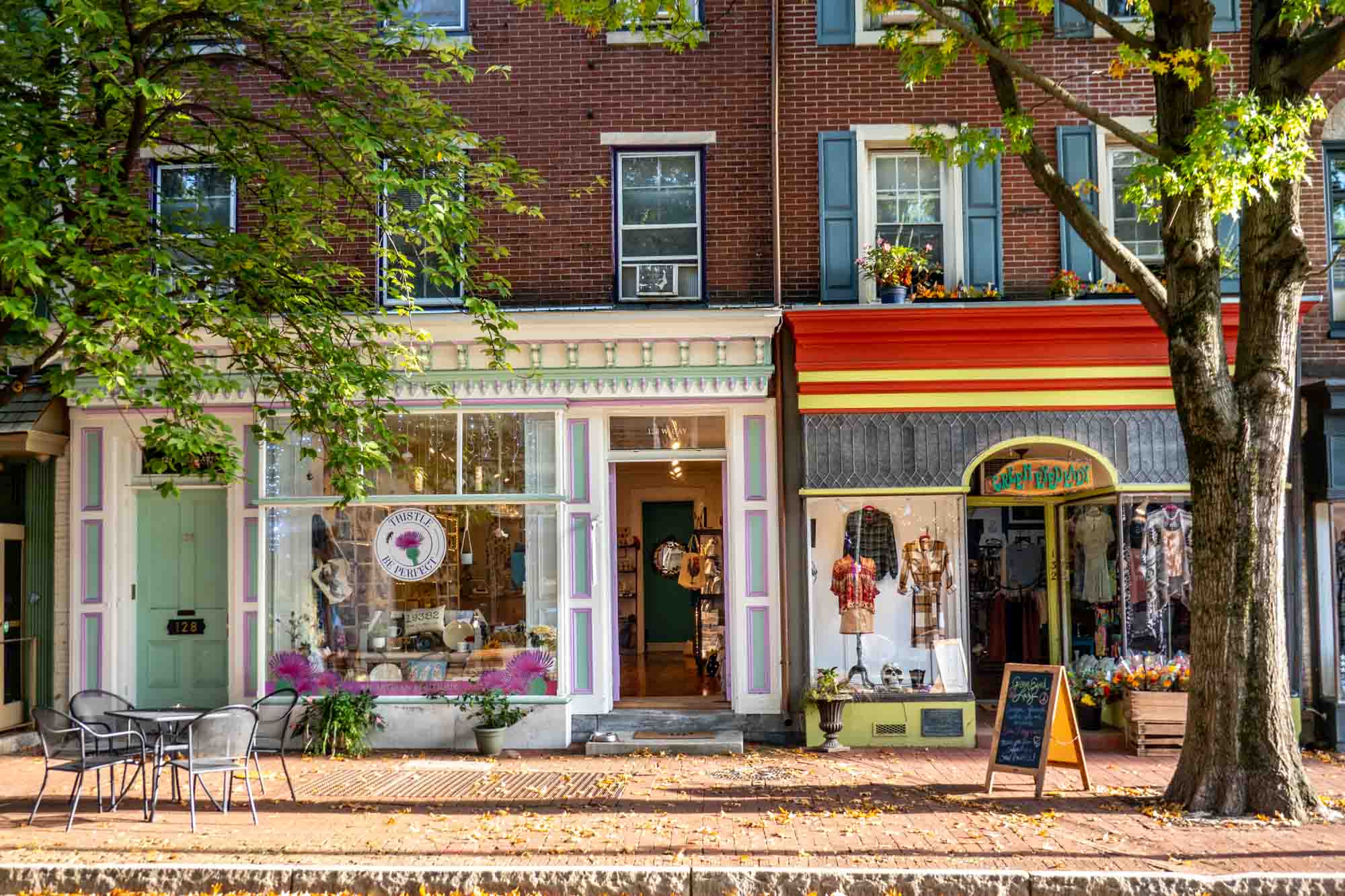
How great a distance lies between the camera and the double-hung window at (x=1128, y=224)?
45.1ft

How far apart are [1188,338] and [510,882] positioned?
6.27 m

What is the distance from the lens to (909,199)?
45.5ft

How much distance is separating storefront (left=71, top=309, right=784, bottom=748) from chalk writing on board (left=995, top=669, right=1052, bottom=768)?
3329 millimetres

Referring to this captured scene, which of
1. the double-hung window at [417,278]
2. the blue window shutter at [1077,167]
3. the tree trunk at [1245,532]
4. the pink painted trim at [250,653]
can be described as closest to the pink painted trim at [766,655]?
the double-hung window at [417,278]

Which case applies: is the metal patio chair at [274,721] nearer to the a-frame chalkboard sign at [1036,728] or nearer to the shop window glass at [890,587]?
the shop window glass at [890,587]

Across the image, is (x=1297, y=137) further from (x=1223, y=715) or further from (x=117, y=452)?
(x=117, y=452)

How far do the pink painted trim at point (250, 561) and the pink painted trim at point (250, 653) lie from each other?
0.59 feet

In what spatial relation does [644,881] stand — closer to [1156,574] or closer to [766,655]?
[766,655]

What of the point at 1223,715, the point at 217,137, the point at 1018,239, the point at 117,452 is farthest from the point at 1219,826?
the point at 117,452

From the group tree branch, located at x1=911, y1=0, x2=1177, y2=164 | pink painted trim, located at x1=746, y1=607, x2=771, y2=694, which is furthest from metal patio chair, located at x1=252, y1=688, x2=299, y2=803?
tree branch, located at x1=911, y1=0, x2=1177, y2=164

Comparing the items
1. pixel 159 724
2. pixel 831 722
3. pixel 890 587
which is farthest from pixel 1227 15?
pixel 159 724

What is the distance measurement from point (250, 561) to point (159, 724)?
4095 mm

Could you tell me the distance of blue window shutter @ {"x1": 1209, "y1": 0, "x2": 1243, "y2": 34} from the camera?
44.4 ft

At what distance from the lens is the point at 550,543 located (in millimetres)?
13336
